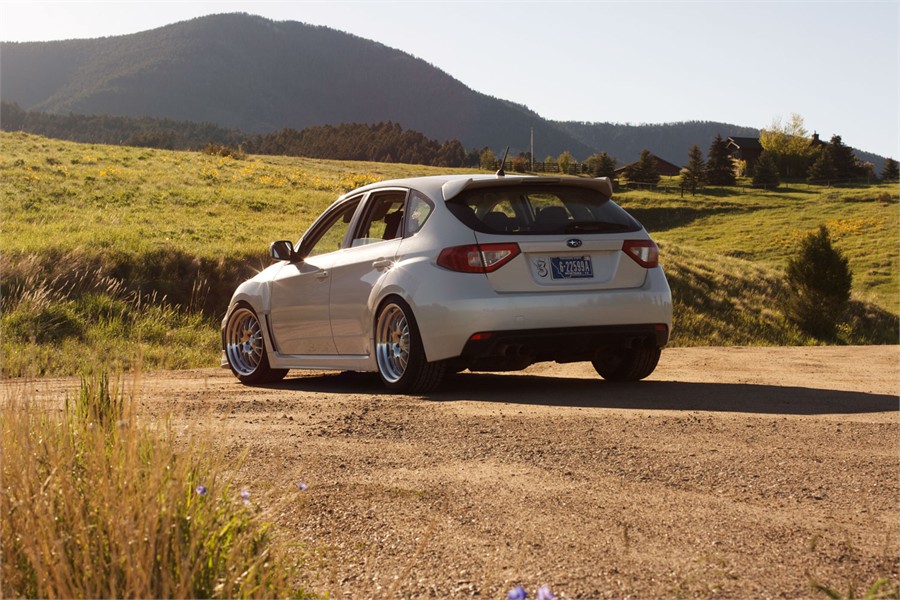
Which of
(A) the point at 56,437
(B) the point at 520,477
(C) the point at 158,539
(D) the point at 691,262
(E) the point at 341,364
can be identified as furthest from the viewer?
(D) the point at 691,262

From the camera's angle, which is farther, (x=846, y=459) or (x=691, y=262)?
(x=691, y=262)

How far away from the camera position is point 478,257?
7684 mm

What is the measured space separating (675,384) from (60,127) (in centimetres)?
12319

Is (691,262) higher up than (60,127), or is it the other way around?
(60,127)

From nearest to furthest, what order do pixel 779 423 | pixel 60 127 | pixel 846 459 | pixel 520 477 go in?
pixel 520 477 < pixel 846 459 < pixel 779 423 < pixel 60 127

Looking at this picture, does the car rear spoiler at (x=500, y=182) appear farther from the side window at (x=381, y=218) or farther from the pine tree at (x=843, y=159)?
the pine tree at (x=843, y=159)

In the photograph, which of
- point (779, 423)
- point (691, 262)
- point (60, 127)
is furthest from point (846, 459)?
point (60, 127)

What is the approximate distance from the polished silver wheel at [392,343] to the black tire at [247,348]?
194 cm

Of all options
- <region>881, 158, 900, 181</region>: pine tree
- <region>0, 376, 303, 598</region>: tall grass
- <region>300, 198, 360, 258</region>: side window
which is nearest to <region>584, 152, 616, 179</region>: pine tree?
<region>881, 158, 900, 181</region>: pine tree

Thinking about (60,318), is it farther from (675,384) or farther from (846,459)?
(846,459)

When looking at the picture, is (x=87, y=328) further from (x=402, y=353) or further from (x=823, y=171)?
(x=823, y=171)

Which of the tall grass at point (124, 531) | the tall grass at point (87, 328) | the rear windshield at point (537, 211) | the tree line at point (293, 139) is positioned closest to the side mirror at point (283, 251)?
the rear windshield at point (537, 211)

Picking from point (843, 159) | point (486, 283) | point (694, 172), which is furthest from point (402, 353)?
point (843, 159)

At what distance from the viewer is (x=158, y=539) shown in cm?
309
